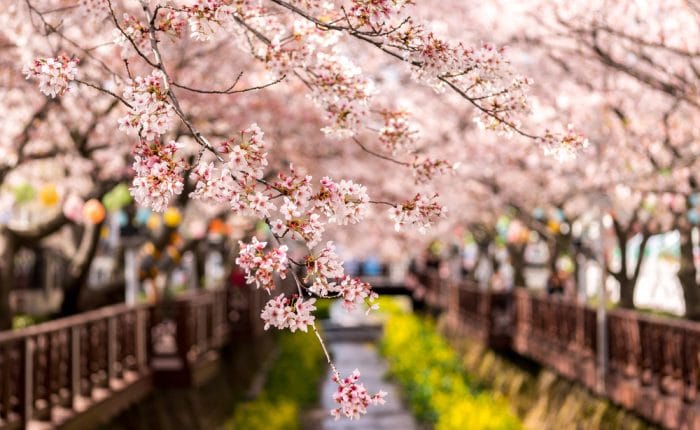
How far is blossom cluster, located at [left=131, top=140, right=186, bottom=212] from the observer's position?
11.8ft

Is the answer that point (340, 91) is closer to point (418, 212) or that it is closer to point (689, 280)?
point (418, 212)

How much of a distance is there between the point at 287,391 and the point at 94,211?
9.66m

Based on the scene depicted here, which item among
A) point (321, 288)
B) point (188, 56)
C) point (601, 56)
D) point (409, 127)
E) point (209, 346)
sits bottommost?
point (209, 346)

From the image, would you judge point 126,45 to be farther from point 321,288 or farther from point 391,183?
point 391,183

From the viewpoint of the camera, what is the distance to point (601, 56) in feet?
31.4

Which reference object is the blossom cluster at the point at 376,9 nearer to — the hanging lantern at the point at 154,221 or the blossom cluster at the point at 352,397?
the blossom cluster at the point at 352,397

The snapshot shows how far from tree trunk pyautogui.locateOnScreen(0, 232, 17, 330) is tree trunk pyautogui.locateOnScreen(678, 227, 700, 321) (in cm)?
1042

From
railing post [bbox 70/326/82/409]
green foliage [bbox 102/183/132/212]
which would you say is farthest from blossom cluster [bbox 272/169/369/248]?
green foliage [bbox 102/183/132/212]

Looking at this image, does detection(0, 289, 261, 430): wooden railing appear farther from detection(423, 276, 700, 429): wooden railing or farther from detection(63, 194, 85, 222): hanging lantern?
detection(423, 276, 700, 429): wooden railing

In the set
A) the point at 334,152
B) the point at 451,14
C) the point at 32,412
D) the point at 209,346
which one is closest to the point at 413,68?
the point at 32,412

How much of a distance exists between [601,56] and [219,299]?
14205 mm

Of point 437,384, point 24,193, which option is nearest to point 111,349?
point 437,384

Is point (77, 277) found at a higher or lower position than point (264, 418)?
higher

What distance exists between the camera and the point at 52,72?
3.82 m
